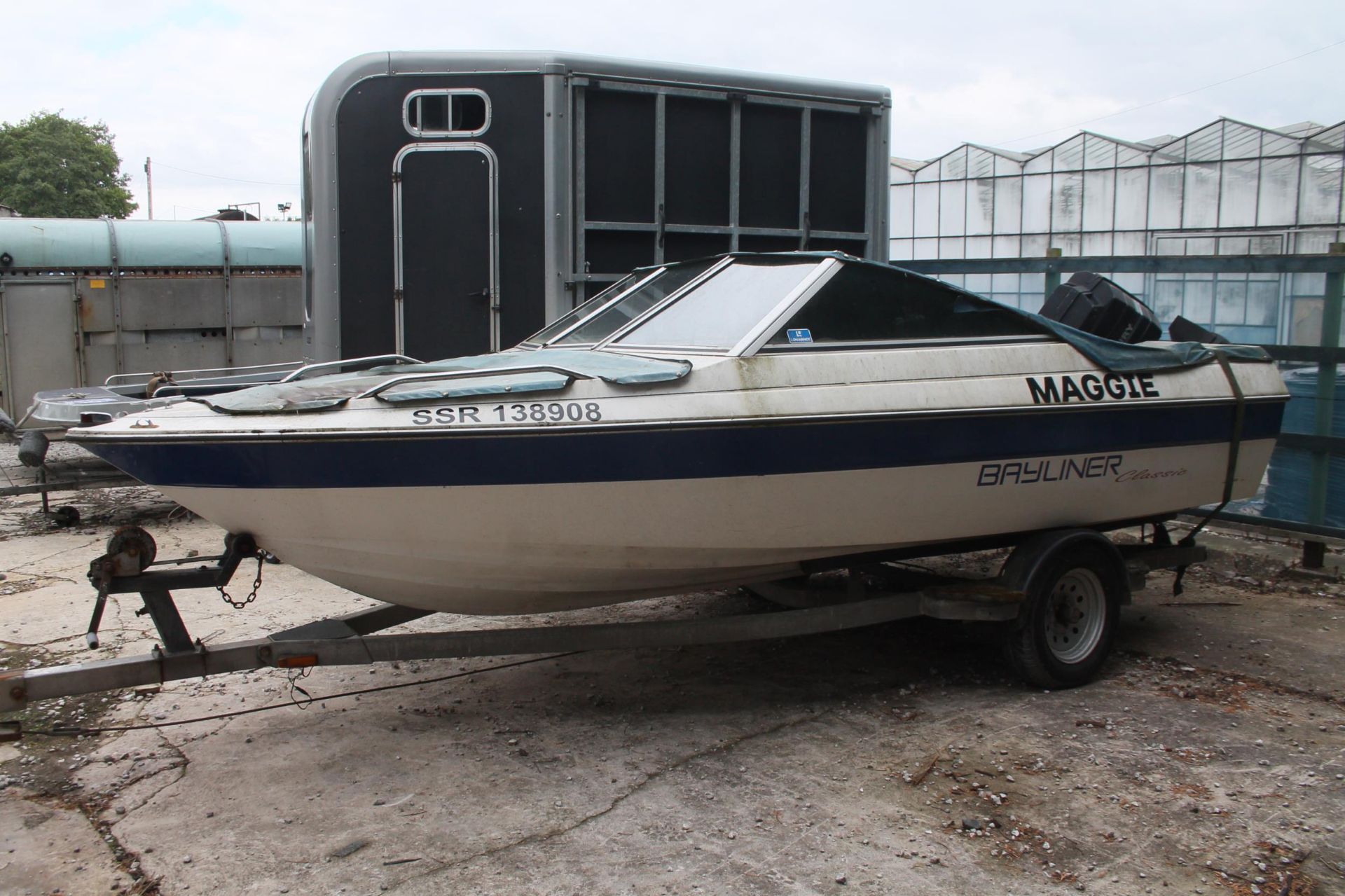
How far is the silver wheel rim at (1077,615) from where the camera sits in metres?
4.64

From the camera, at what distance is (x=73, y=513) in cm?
809

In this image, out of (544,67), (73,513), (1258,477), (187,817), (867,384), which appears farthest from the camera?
(73,513)

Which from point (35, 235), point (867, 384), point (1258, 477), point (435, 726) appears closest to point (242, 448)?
point (435, 726)

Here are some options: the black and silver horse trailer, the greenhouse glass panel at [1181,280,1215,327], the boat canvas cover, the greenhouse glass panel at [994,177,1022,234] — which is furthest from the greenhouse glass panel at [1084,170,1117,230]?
the boat canvas cover

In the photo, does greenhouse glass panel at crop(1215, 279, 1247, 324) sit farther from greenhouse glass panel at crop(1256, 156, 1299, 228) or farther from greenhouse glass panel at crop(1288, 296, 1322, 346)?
greenhouse glass panel at crop(1256, 156, 1299, 228)

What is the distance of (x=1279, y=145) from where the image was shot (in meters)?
20.9

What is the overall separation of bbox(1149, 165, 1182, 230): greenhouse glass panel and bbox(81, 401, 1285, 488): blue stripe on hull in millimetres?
19907

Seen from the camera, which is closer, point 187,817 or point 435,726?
point 187,817

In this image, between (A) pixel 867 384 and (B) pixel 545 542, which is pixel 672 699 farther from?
(A) pixel 867 384

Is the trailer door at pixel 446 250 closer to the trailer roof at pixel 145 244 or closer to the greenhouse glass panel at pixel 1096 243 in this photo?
the trailer roof at pixel 145 244

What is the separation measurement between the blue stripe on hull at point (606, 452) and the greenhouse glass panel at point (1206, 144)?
20.5 m

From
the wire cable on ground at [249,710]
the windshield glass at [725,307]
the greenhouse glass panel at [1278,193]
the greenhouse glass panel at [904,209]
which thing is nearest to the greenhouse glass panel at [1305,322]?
the windshield glass at [725,307]

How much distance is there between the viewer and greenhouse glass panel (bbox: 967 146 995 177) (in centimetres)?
2442

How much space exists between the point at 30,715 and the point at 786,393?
3.21 m
